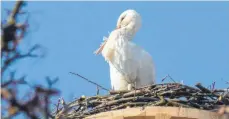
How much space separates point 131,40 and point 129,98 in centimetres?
264

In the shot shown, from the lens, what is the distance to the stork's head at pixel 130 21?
28.5ft

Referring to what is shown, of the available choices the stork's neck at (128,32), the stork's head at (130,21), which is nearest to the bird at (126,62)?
the stork's neck at (128,32)

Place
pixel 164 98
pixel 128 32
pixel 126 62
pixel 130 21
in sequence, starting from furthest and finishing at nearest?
1. pixel 130 21
2. pixel 128 32
3. pixel 126 62
4. pixel 164 98

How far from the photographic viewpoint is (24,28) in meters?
1.12

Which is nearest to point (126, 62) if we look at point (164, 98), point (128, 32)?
point (128, 32)

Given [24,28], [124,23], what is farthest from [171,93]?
[24,28]

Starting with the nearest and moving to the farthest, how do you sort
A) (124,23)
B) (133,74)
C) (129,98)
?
(129,98) < (133,74) < (124,23)

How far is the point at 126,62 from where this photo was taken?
7719 millimetres

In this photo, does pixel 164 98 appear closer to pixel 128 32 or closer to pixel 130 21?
pixel 128 32

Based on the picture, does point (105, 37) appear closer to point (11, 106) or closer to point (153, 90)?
point (153, 90)

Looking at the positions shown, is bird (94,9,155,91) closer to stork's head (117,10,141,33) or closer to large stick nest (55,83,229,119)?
stork's head (117,10,141,33)

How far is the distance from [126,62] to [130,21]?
126cm

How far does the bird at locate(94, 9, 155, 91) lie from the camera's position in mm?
7590

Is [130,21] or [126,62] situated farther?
[130,21]
